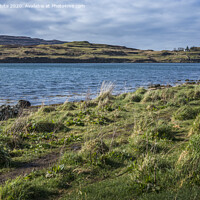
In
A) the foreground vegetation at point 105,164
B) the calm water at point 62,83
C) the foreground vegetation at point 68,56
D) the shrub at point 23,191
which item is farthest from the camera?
the foreground vegetation at point 68,56

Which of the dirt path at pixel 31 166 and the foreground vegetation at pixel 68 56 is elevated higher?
the foreground vegetation at pixel 68 56

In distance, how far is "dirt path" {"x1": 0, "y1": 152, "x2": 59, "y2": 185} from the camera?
5.58 metres

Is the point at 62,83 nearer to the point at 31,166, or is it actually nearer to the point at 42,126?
the point at 42,126

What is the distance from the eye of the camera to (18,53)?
428ft

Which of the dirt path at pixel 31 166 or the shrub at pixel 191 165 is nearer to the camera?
the shrub at pixel 191 165

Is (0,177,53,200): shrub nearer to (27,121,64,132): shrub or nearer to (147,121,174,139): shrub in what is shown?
(147,121,174,139): shrub

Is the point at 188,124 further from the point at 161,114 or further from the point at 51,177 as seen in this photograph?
the point at 51,177

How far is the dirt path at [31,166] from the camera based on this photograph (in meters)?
5.58

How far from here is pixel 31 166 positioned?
6.16 meters

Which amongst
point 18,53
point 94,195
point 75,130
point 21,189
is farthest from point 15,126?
point 18,53

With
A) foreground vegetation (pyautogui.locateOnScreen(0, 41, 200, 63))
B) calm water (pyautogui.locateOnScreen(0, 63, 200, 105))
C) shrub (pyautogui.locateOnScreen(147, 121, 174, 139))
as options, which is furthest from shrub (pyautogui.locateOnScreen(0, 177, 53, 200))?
foreground vegetation (pyautogui.locateOnScreen(0, 41, 200, 63))

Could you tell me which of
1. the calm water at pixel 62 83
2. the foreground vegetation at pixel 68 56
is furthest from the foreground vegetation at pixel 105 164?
the foreground vegetation at pixel 68 56

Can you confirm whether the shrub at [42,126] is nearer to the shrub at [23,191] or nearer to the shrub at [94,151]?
the shrub at [94,151]

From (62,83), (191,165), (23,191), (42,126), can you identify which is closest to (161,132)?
(191,165)
